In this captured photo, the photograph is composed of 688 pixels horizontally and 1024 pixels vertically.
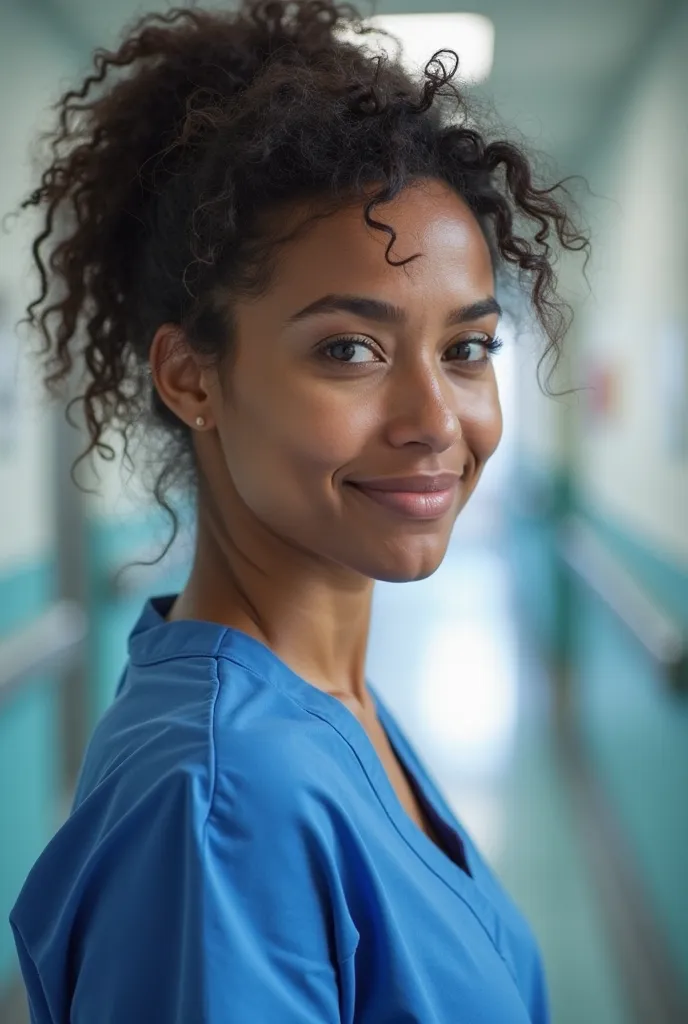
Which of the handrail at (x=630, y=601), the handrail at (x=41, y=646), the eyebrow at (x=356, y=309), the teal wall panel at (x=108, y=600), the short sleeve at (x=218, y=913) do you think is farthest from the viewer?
the teal wall panel at (x=108, y=600)

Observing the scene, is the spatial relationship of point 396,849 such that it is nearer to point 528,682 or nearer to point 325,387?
point 325,387

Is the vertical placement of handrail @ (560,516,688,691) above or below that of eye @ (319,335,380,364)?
below

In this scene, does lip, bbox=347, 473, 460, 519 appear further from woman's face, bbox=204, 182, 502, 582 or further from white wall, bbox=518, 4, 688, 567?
white wall, bbox=518, 4, 688, 567

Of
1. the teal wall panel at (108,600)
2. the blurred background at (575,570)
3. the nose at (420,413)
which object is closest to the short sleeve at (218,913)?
the nose at (420,413)

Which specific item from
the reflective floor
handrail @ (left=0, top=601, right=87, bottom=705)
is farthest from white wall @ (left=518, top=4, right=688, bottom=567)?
handrail @ (left=0, top=601, right=87, bottom=705)

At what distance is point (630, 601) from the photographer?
3.39 metres

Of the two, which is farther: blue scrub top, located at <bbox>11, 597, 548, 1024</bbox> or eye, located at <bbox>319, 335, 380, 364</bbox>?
eye, located at <bbox>319, 335, 380, 364</bbox>

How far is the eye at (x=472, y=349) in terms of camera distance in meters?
0.98

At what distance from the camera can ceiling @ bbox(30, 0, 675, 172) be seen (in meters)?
3.38

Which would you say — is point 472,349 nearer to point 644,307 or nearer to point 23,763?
point 23,763

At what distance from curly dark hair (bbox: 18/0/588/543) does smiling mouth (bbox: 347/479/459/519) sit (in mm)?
183

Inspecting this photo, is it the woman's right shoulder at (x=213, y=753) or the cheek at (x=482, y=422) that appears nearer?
the woman's right shoulder at (x=213, y=753)

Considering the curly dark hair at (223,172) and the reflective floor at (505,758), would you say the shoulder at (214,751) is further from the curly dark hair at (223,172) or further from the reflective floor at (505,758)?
the reflective floor at (505,758)

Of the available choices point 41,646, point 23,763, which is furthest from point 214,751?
point 23,763
